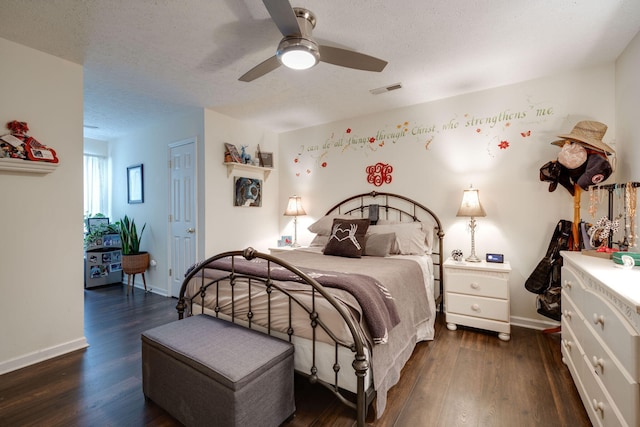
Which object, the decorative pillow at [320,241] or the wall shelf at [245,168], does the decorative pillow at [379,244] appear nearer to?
the decorative pillow at [320,241]

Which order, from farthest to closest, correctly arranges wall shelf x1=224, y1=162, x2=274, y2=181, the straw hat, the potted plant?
the potted plant → wall shelf x1=224, y1=162, x2=274, y2=181 → the straw hat

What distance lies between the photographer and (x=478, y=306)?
104 inches

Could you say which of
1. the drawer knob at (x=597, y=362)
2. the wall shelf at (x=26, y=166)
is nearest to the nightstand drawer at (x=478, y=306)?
the drawer knob at (x=597, y=362)

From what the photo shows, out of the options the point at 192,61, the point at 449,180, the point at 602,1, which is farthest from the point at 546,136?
the point at 192,61

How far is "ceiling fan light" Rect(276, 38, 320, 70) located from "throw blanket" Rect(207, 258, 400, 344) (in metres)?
1.34

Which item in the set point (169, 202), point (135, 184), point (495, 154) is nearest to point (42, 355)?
point (169, 202)

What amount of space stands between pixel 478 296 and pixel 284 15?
268 centimetres

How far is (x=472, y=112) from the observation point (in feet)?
10.0

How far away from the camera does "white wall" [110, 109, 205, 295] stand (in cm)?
376

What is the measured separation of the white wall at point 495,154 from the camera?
2639 mm

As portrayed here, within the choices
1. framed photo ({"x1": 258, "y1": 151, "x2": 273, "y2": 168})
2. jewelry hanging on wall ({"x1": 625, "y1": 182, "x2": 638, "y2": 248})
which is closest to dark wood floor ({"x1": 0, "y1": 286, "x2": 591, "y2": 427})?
jewelry hanging on wall ({"x1": 625, "y1": 182, "x2": 638, "y2": 248})

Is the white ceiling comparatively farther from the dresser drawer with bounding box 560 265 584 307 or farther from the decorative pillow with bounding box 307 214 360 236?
the dresser drawer with bounding box 560 265 584 307

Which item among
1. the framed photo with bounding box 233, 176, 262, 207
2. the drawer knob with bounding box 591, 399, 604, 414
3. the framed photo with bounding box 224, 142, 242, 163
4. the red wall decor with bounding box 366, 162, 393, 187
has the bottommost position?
the drawer knob with bounding box 591, 399, 604, 414

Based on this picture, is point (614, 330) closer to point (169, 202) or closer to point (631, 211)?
point (631, 211)
